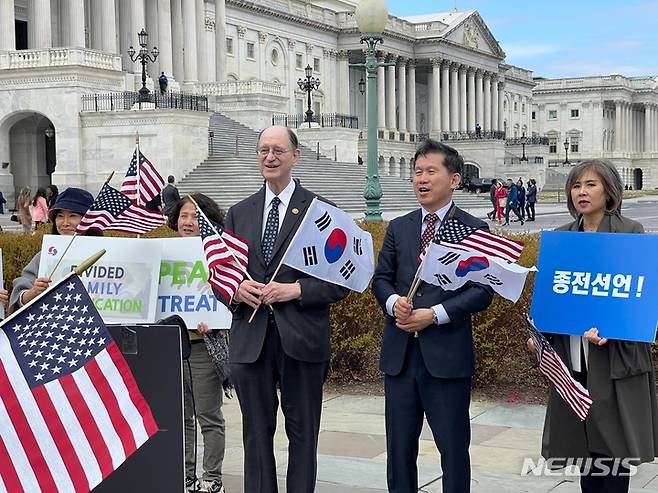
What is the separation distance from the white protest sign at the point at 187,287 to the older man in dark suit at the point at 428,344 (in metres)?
1.50

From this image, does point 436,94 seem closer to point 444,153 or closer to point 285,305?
point 444,153

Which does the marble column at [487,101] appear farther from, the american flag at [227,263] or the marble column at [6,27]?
the american flag at [227,263]

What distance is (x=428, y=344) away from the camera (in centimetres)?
561

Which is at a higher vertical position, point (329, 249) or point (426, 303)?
point (329, 249)

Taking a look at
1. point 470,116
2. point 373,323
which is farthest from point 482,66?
point 373,323

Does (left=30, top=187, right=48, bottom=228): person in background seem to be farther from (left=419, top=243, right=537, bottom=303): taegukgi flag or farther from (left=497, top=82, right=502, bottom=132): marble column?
(left=497, top=82, right=502, bottom=132): marble column

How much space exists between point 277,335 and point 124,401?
1.60m

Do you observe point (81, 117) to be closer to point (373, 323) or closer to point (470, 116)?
point (373, 323)

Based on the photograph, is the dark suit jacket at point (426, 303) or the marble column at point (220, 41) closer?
the dark suit jacket at point (426, 303)

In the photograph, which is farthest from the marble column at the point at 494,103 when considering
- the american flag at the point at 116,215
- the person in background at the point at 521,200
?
the american flag at the point at 116,215

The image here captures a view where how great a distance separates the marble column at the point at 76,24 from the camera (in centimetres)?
4784

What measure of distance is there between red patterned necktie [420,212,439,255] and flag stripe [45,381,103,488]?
2.31 metres

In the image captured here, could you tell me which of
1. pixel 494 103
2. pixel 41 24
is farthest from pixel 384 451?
pixel 494 103

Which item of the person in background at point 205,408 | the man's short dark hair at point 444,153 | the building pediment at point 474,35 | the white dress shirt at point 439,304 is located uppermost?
the building pediment at point 474,35
